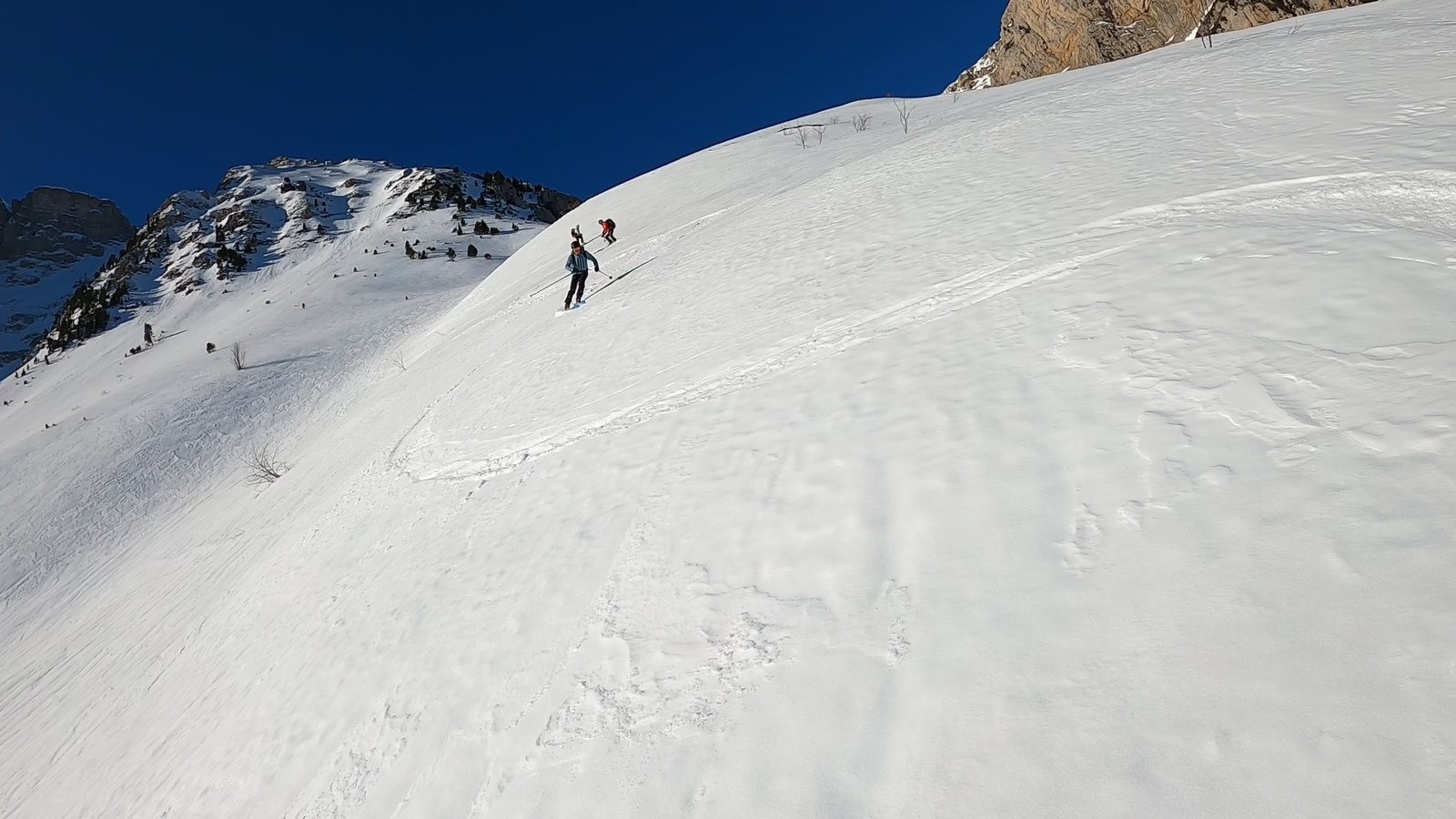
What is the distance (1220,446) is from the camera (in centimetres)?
254

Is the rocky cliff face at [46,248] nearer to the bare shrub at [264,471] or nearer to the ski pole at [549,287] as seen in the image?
the bare shrub at [264,471]

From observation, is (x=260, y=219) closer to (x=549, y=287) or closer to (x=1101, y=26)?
(x=549, y=287)

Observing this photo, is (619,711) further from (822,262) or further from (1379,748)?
(822,262)

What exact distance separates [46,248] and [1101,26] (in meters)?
162

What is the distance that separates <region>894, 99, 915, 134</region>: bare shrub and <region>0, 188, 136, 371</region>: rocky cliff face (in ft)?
424

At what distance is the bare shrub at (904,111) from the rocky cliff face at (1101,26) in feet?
35.3

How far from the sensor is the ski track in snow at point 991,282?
4211 mm

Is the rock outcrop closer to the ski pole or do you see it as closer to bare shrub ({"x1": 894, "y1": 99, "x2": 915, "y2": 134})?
the ski pole

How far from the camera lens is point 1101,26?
31.9 m

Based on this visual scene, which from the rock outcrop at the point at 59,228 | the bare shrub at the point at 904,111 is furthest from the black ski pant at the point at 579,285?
the rock outcrop at the point at 59,228

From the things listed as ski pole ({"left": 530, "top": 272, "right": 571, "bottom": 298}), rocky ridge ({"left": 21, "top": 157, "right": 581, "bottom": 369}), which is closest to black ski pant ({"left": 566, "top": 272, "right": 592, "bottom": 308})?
ski pole ({"left": 530, "top": 272, "right": 571, "bottom": 298})

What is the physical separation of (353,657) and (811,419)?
348cm

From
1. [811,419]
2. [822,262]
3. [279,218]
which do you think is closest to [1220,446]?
[811,419]

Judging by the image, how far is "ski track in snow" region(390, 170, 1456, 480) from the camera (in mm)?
4211
